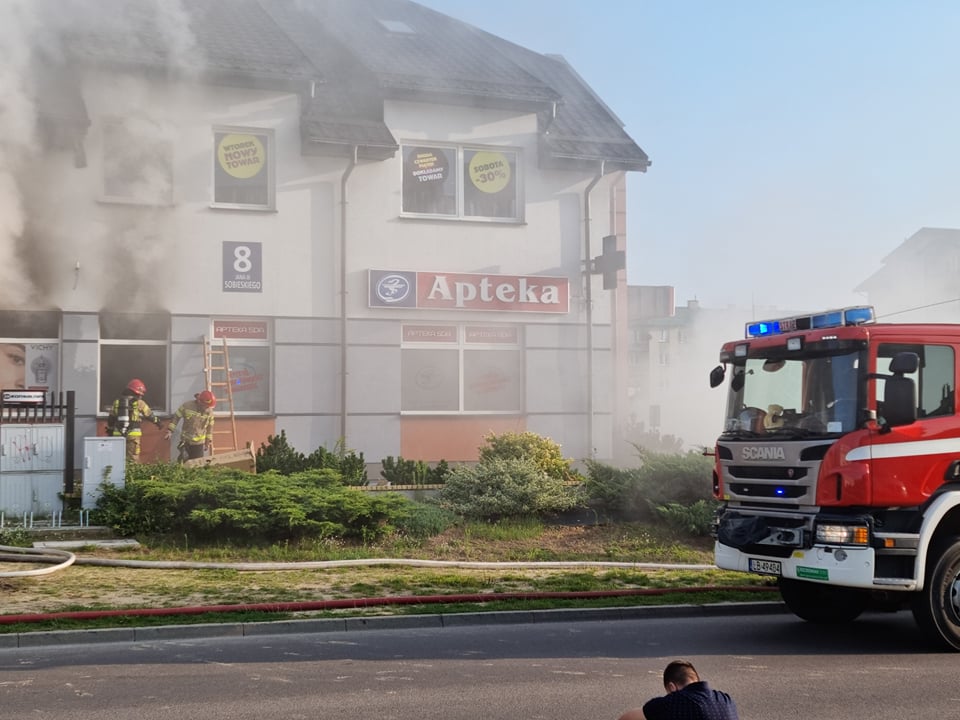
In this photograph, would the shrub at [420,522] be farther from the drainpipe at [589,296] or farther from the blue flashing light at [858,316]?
the drainpipe at [589,296]

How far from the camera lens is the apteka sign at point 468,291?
19625mm

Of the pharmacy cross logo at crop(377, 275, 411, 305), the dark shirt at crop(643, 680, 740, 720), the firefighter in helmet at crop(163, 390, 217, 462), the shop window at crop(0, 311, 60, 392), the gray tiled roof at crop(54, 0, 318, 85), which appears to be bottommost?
the dark shirt at crop(643, 680, 740, 720)

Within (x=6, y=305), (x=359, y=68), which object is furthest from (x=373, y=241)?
(x=6, y=305)

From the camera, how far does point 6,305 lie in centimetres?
1733

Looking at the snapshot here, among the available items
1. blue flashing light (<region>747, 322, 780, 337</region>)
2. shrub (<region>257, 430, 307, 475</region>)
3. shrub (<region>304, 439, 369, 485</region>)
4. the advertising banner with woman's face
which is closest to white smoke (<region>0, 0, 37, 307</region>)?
the advertising banner with woman's face

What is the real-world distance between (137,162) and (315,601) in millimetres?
10938

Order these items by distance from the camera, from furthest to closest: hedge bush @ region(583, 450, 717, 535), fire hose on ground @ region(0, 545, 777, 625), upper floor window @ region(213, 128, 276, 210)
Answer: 1. upper floor window @ region(213, 128, 276, 210)
2. hedge bush @ region(583, 450, 717, 535)
3. fire hose on ground @ region(0, 545, 777, 625)

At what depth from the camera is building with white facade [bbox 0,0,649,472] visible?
17578 millimetres

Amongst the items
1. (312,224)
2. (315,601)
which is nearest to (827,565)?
(315,601)

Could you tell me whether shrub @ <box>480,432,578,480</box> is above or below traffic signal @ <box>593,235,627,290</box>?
below

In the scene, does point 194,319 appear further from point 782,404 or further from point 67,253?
point 782,404

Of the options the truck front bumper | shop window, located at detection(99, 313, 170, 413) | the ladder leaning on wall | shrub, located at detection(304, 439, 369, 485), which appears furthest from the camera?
the ladder leaning on wall

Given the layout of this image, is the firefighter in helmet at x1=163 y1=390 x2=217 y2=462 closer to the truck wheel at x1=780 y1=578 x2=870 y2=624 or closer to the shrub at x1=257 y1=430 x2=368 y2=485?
the shrub at x1=257 y1=430 x2=368 y2=485

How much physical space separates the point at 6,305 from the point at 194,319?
2936 millimetres
